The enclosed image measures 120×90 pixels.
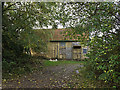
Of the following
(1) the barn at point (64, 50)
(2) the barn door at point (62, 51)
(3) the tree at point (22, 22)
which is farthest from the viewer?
(2) the barn door at point (62, 51)

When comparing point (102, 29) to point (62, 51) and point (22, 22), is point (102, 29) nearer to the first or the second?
point (22, 22)

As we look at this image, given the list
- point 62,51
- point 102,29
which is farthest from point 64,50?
point 102,29

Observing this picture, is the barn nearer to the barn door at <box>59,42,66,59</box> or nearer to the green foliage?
the barn door at <box>59,42,66,59</box>

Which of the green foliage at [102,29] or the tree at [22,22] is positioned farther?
the tree at [22,22]

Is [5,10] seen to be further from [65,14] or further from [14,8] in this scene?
[65,14]

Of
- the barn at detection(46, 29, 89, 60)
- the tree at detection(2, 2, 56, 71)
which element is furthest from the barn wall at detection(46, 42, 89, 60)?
the tree at detection(2, 2, 56, 71)

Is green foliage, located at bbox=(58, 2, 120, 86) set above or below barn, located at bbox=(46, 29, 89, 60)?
above

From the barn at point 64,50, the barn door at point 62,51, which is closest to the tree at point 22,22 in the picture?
the barn at point 64,50

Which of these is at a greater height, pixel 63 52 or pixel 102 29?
pixel 102 29

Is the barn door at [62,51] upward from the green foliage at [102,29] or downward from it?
downward

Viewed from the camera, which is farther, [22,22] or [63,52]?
[63,52]

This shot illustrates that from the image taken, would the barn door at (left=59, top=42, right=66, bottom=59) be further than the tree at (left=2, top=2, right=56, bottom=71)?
Yes

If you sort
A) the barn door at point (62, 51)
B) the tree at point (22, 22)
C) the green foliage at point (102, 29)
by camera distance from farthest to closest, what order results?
the barn door at point (62, 51) → the tree at point (22, 22) → the green foliage at point (102, 29)

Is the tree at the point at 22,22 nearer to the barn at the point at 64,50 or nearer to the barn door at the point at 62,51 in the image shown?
the barn at the point at 64,50
